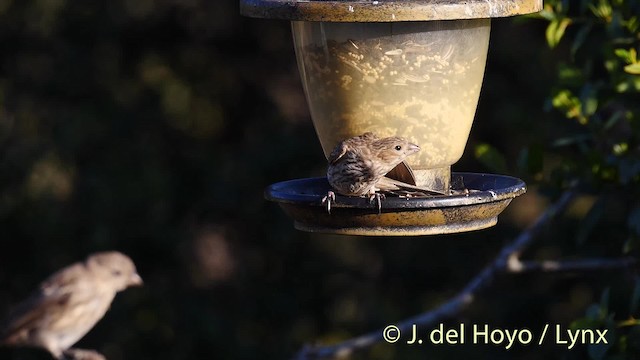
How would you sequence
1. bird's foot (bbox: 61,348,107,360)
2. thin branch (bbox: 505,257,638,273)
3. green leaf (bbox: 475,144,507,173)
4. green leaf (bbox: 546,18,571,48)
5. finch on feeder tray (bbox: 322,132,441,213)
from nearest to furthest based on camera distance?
finch on feeder tray (bbox: 322,132,441,213) < green leaf (bbox: 546,18,571,48) < green leaf (bbox: 475,144,507,173) < thin branch (bbox: 505,257,638,273) < bird's foot (bbox: 61,348,107,360)

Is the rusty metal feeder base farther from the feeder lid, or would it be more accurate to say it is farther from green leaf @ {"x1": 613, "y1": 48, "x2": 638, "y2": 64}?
green leaf @ {"x1": 613, "y1": 48, "x2": 638, "y2": 64}

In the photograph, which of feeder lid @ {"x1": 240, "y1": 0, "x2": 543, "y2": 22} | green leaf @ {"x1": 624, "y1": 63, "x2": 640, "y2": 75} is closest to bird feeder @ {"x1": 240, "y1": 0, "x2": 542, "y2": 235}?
feeder lid @ {"x1": 240, "y1": 0, "x2": 543, "y2": 22}

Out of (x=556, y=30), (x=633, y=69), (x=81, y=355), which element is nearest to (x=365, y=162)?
(x=633, y=69)

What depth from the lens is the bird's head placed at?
629cm

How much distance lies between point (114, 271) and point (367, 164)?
2.77 meters

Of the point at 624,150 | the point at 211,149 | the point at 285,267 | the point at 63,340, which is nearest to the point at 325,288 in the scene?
the point at 285,267

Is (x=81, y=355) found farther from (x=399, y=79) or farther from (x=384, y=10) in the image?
(x=384, y=10)

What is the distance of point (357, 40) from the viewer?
3.92 metres

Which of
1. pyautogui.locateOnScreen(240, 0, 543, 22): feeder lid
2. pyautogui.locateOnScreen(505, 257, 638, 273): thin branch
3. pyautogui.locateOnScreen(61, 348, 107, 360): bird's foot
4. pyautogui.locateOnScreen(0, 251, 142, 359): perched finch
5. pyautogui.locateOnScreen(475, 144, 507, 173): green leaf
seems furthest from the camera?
pyautogui.locateOnScreen(0, 251, 142, 359): perched finch

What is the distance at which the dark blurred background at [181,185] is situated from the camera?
912 centimetres

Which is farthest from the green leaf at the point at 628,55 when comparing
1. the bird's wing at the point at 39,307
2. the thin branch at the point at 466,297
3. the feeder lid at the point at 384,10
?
the bird's wing at the point at 39,307

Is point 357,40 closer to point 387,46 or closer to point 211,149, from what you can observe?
point 387,46

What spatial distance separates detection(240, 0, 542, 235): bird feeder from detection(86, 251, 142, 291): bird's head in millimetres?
2216

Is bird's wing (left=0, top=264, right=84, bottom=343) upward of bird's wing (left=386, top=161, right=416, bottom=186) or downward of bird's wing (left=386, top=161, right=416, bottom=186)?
downward
